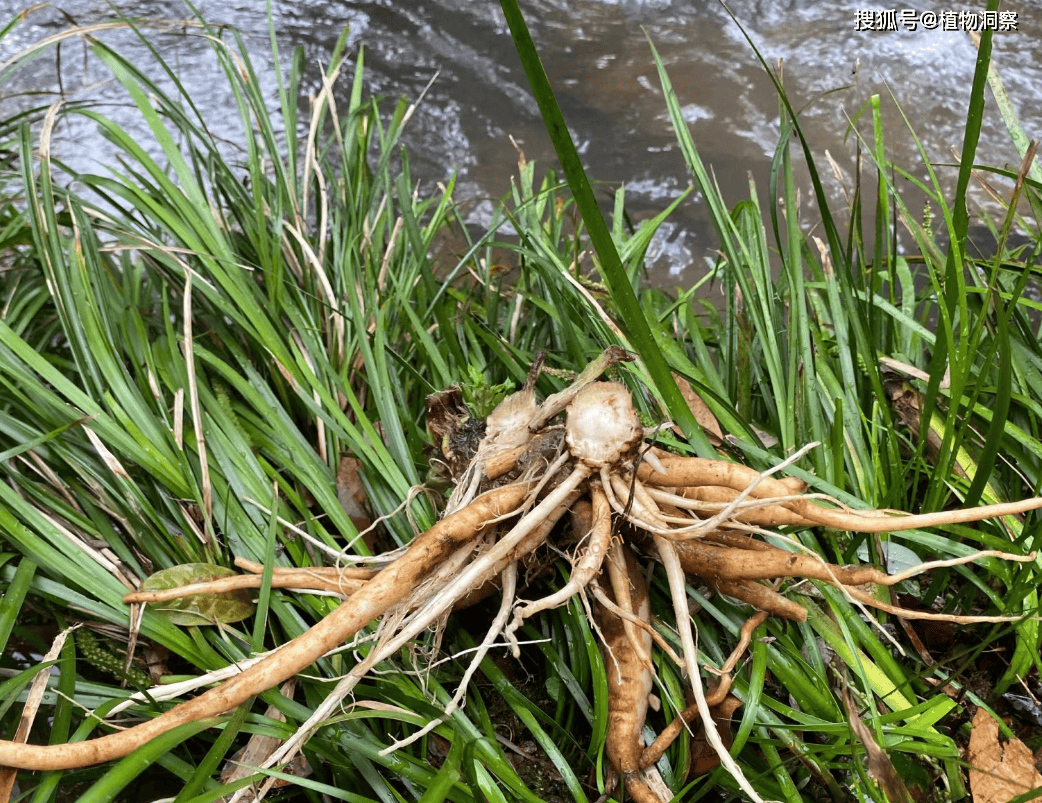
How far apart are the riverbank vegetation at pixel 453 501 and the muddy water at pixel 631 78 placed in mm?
1481

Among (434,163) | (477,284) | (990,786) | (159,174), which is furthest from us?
(434,163)

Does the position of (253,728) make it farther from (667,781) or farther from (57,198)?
(57,198)

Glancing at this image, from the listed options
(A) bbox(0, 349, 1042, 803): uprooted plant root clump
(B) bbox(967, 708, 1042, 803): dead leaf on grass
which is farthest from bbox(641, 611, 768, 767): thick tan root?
(B) bbox(967, 708, 1042, 803): dead leaf on grass

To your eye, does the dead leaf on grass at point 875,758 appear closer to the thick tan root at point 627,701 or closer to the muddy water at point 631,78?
the thick tan root at point 627,701

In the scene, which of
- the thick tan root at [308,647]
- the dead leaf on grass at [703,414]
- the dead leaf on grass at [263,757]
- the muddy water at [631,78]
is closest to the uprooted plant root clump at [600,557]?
the thick tan root at [308,647]

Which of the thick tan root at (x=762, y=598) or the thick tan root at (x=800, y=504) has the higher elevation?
the thick tan root at (x=800, y=504)

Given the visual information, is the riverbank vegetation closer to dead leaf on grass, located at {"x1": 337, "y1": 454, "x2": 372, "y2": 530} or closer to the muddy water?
dead leaf on grass, located at {"x1": 337, "y1": 454, "x2": 372, "y2": 530}

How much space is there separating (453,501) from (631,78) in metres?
2.99

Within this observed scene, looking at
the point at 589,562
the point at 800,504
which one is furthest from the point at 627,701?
the point at 800,504

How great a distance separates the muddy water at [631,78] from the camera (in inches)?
122

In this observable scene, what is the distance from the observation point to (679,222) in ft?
9.73

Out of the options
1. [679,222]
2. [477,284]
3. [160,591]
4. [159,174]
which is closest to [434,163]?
[679,222]

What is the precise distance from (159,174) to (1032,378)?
1.68m

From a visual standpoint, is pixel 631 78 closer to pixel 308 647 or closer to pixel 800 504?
pixel 800 504
